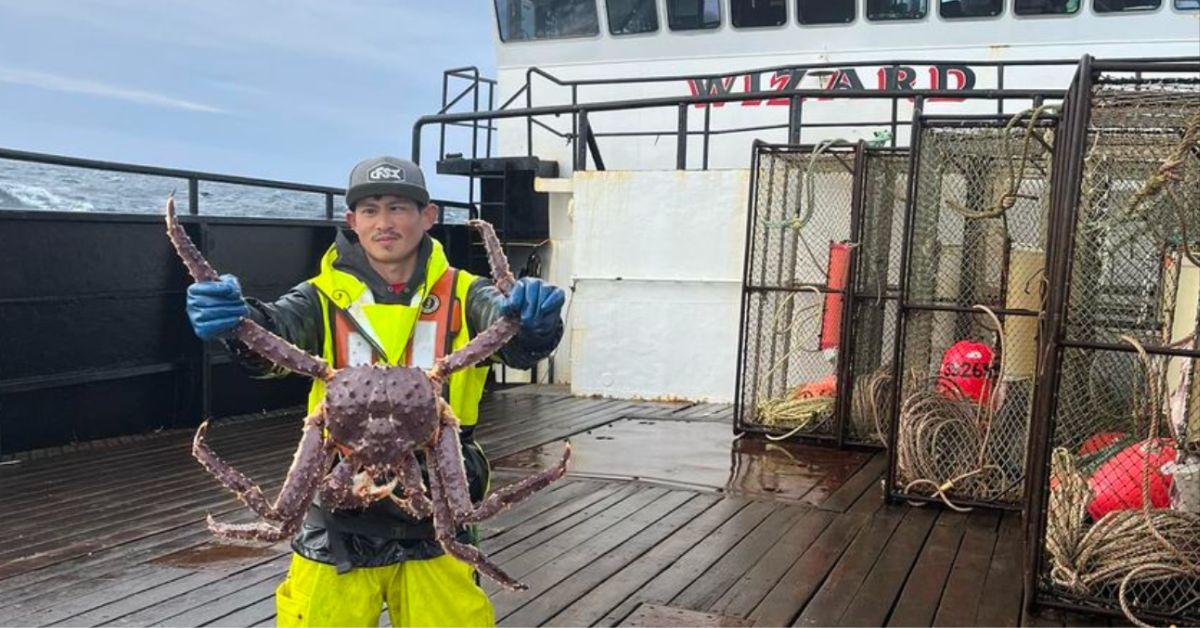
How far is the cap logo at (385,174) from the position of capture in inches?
105

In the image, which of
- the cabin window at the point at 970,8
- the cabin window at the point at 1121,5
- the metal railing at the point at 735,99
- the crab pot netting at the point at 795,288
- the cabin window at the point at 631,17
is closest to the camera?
the crab pot netting at the point at 795,288

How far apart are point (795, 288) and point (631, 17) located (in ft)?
22.1

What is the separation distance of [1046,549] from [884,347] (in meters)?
3.78

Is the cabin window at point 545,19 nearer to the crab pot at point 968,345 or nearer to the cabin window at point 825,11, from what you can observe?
the cabin window at point 825,11

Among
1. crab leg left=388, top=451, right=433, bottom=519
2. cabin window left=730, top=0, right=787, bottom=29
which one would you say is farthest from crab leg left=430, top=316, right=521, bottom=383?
cabin window left=730, top=0, right=787, bottom=29

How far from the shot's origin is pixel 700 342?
33.0 ft

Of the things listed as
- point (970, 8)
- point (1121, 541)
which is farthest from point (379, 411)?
point (970, 8)

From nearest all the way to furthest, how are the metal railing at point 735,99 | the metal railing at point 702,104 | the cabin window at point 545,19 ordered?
1. the metal railing at point 702,104
2. the metal railing at point 735,99
3. the cabin window at point 545,19

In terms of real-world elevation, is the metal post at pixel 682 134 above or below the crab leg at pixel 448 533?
above

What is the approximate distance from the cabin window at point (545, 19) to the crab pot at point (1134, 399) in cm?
933

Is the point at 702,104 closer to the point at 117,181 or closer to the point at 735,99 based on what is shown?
the point at 735,99

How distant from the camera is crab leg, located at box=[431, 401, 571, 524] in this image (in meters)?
2.52

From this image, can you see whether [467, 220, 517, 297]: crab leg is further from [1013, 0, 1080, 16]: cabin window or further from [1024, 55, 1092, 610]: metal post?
[1013, 0, 1080, 16]: cabin window

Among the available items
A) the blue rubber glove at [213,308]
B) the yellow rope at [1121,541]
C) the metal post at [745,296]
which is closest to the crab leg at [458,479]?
the blue rubber glove at [213,308]
